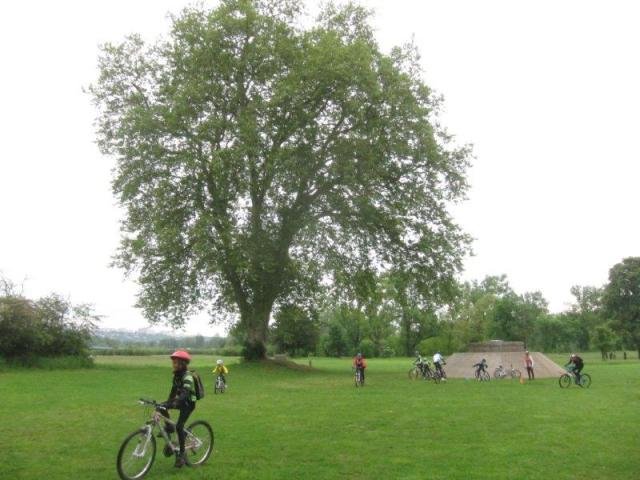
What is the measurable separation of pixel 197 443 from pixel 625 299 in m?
81.7

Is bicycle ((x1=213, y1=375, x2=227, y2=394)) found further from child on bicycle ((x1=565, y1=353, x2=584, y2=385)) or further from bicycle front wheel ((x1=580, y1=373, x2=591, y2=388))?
bicycle front wheel ((x1=580, y1=373, x2=591, y2=388))

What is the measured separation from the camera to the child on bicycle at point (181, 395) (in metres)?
9.55

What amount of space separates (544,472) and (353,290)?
1202 inches

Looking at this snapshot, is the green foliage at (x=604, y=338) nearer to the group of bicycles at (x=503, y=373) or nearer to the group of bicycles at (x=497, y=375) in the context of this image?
the group of bicycles at (x=497, y=375)

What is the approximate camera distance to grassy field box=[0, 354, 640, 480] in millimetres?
9492

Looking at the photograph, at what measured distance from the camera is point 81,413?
15898 mm

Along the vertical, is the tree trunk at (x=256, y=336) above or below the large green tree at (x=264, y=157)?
below

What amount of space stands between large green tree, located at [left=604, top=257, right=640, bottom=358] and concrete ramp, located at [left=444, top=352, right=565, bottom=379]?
4743 centimetres

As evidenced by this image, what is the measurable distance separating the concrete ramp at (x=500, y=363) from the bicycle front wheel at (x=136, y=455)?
28.9 m

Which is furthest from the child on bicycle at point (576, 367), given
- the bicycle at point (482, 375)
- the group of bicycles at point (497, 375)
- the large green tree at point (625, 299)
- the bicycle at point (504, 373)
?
the large green tree at point (625, 299)

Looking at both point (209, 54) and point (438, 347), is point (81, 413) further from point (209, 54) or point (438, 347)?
point (438, 347)

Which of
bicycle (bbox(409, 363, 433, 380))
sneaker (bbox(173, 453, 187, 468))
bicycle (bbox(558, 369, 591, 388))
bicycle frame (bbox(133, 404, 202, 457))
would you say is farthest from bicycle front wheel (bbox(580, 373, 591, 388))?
sneaker (bbox(173, 453, 187, 468))

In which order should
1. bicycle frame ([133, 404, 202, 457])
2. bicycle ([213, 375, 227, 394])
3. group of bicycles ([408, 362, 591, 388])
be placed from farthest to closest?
1. group of bicycles ([408, 362, 591, 388])
2. bicycle ([213, 375, 227, 394])
3. bicycle frame ([133, 404, 202, 457])

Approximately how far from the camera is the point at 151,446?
30.0ft
